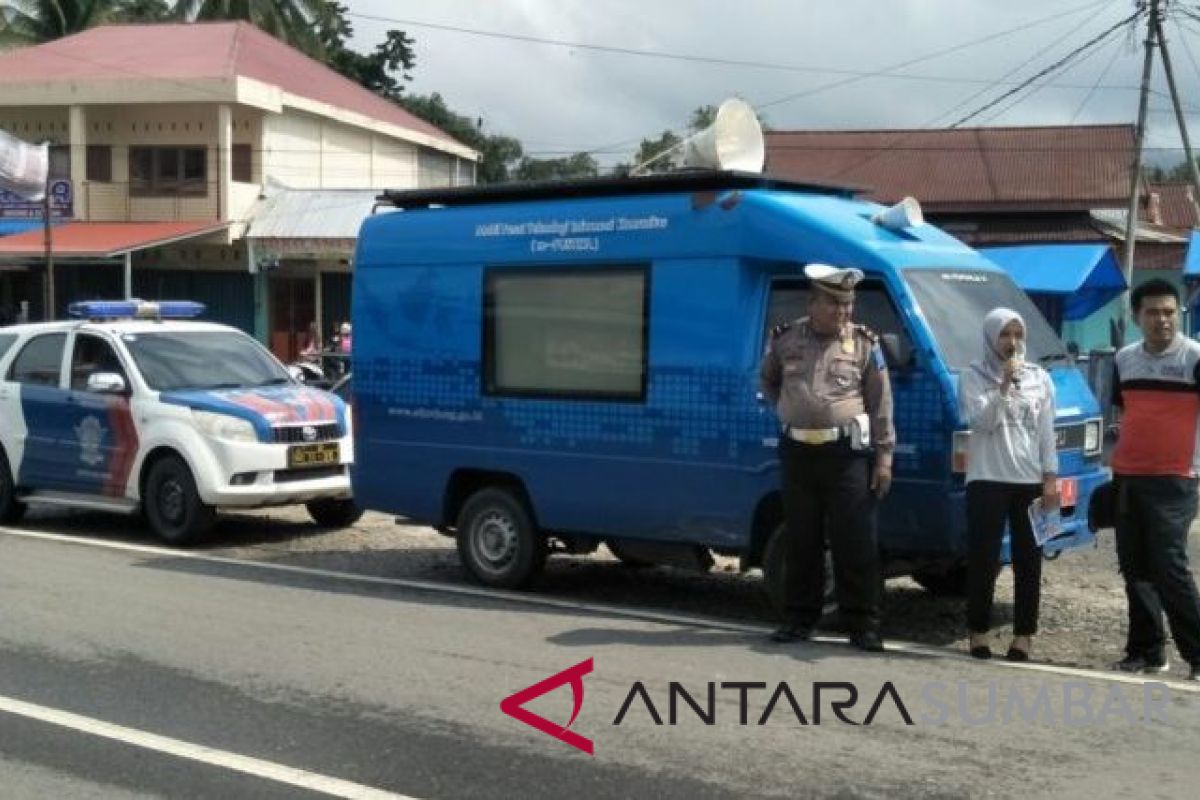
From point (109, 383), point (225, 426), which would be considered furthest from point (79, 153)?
point (225, 426)

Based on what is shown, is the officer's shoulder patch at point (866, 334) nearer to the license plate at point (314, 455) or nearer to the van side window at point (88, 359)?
the license plate at point (314, 455)

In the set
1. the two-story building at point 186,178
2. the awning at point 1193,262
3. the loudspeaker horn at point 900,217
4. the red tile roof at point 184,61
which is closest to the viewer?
the loudspeaker horn at point 900,217

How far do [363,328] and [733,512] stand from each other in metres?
3.17

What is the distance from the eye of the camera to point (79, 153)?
31.2m

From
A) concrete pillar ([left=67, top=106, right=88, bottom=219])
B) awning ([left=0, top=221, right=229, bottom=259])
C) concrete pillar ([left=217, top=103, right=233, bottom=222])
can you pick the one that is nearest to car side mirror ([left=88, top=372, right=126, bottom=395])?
awning ([left=0, top=221, right=229, bottom=259])

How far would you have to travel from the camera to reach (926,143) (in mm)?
36031

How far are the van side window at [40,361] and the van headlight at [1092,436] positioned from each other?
28.3 ft

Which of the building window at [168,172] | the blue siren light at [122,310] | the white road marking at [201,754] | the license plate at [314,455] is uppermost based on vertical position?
the building window at [168,172]

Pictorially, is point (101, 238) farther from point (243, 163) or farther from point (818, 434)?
point (818, 434)

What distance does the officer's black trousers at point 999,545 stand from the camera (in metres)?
6.76

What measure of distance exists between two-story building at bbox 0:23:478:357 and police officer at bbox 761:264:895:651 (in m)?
22.9

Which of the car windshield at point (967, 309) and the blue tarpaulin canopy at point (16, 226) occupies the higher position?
the blue tarpaulin canopy at point (16, 226)

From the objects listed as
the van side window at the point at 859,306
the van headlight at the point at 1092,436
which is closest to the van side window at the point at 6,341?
the van side window at the point at 859,306

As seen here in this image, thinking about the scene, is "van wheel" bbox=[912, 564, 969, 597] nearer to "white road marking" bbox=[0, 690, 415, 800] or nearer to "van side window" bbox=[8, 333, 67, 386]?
"white road marking" bbox=[0, 690, 415, 800]
